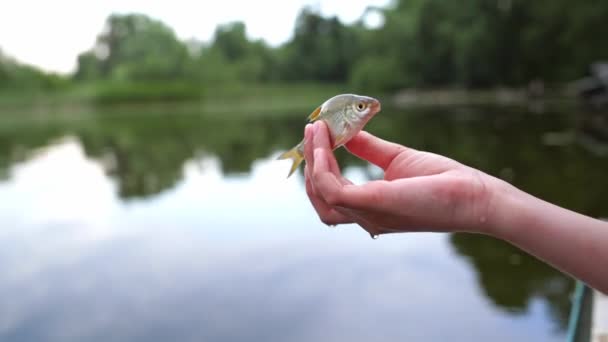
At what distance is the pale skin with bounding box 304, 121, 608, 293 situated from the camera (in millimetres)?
1302

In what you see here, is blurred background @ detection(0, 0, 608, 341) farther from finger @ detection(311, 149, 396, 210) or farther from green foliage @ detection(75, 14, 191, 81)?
green foliage @ detection(75, 14, 191, 81)

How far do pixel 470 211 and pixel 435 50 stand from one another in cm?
4659

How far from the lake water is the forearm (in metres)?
3.53

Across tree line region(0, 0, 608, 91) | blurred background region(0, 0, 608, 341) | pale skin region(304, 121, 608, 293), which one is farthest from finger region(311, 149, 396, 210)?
tree line region(0, 0, 608, 91)

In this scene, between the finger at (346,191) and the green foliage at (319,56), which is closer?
the finger at (346,191)

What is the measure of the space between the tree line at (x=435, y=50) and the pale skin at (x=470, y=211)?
101 ft

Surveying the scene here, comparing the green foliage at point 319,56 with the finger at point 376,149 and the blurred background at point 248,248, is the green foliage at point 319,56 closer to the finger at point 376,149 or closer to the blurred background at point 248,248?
the blurred background at point 248,248

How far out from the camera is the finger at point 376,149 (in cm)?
172

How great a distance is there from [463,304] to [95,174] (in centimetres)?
1069

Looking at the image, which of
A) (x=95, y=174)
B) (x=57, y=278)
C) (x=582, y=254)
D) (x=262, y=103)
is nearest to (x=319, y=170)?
(x=582, y=254)

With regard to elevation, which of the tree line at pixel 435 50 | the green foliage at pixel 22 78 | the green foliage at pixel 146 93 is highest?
the green foliage at pixel 22 78

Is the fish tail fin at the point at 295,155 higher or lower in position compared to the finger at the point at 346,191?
higher

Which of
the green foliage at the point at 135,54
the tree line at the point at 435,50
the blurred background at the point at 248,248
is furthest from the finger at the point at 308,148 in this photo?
the green foliage at the point at 135,54

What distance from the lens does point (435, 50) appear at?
1794 inches
